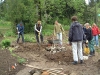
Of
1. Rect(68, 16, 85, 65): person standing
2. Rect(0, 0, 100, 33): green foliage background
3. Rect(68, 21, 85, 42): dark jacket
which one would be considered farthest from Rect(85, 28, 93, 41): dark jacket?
Rect(0, 0, 100, 33): green foliage background

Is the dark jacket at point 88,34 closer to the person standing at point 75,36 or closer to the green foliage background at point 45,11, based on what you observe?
the person standing at point 75,36

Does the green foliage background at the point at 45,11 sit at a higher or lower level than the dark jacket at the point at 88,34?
higher

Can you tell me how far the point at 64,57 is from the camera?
12.0m

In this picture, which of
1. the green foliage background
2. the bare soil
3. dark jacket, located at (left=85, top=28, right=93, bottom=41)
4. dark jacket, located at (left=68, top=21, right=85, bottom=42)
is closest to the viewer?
the bare soil

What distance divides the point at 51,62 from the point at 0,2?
4147 centimetres

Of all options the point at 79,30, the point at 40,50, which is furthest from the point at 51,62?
the point at 40,50

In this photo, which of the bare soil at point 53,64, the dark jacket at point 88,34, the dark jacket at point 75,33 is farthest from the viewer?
the dark jacket at point 88,34

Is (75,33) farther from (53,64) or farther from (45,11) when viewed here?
(45,11)

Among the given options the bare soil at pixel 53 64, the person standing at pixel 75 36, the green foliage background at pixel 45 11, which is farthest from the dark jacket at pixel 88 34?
the green foliage background at pixel 45 11

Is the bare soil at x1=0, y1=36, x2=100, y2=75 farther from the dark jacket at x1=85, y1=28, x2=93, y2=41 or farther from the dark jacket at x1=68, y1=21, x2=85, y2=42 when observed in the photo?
the dark jacket at x1=68, y1=21, x2=85, y2=42

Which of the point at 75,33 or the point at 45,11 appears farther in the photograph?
the point at 45,11

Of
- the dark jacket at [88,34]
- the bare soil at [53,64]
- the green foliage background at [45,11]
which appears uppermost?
the green foliage background at [45,11]

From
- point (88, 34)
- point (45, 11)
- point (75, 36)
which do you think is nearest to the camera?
point (75, 36)

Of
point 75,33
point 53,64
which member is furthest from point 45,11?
point 75,33
